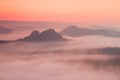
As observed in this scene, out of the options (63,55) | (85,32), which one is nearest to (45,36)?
(63,55)

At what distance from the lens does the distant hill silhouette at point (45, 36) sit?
11.2ft

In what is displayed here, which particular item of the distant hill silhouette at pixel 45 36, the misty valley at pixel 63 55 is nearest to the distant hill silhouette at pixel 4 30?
the misty valley at pixel 63 55

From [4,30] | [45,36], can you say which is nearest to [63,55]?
[45,36]

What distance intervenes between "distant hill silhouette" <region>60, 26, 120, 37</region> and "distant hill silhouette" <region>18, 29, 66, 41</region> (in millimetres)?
74

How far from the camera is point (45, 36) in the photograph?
3.44m

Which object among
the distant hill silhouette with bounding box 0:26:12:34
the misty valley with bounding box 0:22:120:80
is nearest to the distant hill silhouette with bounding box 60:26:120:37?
the misty valley with bounding box 0:22:120:80

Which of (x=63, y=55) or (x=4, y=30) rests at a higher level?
(x=4, y=30)

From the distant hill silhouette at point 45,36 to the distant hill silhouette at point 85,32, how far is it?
7 centimetres

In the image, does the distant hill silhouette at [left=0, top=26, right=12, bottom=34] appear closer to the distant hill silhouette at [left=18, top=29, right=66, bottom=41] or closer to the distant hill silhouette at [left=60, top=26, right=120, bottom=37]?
the distant hill silhouette at [left=18, top=29, right=66, bottom=41]

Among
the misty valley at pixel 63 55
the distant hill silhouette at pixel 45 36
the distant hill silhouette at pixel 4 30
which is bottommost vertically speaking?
the misty valley at pixel 63 55

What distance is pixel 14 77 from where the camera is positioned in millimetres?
3275

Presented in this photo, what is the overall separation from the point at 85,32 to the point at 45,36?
0.47 m

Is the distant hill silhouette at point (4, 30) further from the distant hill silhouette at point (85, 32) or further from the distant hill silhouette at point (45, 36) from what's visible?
the distant hill silhouette at point (85, 32)

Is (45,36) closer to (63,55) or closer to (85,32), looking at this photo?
(63,55)
